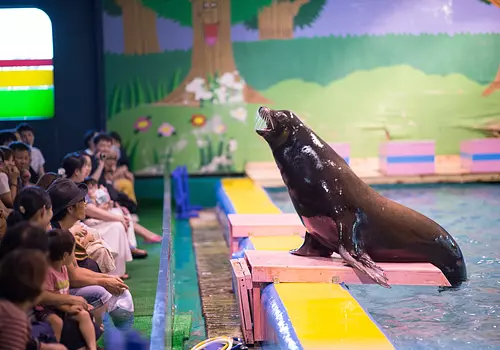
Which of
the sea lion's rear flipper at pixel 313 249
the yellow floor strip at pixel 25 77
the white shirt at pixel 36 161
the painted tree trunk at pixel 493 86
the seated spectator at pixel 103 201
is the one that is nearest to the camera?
the sea lion's rear flipper at pixel 313 249

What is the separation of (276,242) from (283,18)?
6.71 metres

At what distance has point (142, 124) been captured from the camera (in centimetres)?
1256

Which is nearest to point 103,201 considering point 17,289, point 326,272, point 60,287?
point 326,272

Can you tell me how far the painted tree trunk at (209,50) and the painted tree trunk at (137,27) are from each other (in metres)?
0.64

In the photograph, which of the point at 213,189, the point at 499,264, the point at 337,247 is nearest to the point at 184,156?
the point at 213,189

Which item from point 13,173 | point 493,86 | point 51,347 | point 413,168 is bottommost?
point 413,168

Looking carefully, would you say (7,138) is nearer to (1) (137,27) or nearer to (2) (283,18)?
(1) (137,27)

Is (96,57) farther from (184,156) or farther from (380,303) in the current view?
(380,303)

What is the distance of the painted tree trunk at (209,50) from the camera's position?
41.0 ft

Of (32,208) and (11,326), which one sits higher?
(32,208)

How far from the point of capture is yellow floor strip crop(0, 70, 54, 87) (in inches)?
474

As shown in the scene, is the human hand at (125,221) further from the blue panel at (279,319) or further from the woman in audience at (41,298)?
the woman in audience at (41,298)

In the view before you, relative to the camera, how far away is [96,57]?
1235 cm

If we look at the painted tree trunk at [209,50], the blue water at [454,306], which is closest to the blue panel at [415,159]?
the painted tree trunk at [209,50]
